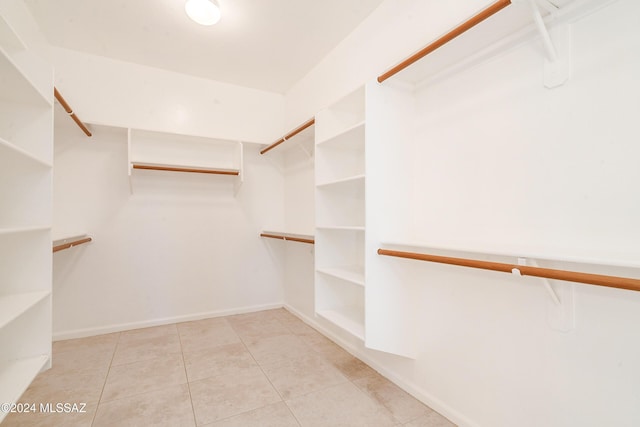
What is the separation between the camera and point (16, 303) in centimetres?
137

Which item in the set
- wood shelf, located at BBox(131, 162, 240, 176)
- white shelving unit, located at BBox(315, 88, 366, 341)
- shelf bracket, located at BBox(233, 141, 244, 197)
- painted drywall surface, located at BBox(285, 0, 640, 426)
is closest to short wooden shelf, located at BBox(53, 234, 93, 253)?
wood shelf, located at BBox(131, 162, 240, 176)

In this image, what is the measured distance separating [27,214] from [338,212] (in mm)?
1837

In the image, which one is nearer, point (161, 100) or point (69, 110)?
point (69, 110)

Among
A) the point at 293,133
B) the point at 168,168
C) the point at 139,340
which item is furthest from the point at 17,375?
the point at 293,133

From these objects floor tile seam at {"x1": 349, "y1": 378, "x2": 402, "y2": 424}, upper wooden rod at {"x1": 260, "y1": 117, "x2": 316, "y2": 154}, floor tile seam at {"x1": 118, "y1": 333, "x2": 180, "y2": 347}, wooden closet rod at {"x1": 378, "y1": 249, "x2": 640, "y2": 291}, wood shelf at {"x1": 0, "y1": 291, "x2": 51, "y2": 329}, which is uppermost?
upper wooden rod at {"x1": 260, "y1": 117, "x2": 316, "y2": 154}

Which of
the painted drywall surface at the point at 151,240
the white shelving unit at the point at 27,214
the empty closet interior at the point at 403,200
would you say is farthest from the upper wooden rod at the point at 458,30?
the painted drywall surface at the point at 151,240

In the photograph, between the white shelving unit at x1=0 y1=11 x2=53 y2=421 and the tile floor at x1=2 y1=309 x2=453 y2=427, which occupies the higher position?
the white shelving unit at x1=0 y1=11 x2=53 y2=421

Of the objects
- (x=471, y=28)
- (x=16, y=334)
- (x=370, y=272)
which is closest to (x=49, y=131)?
(x=16, y=334)

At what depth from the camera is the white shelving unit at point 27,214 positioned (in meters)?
1.46

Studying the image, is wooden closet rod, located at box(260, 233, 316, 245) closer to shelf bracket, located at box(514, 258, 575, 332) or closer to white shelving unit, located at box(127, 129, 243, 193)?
white shelving unit, located at box(127, 129, 243, 193)

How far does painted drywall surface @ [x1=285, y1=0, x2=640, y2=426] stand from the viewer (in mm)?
1035

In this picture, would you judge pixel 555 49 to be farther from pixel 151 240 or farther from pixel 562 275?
pixel 151 240

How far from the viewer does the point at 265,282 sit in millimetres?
3559

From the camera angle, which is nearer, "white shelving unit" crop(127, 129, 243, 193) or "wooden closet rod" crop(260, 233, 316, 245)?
"wooden closet rod" crop(260, 233, 316, 245)
